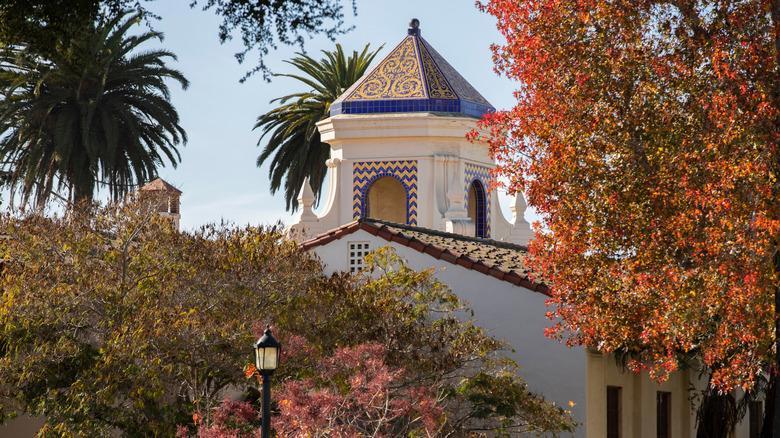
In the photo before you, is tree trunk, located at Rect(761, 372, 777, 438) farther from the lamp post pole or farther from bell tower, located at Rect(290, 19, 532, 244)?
bell tower, located at Rect(290, 19, 532, 244)

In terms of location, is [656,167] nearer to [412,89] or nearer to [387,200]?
[412,89]

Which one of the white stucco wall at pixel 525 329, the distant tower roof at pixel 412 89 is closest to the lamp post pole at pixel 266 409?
the white stucco wall at pixel 525 329

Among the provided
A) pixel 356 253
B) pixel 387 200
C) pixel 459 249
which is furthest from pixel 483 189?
pixel 356 253

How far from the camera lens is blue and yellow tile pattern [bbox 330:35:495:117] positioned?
28.1 metres

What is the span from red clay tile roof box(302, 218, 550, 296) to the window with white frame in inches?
10.3

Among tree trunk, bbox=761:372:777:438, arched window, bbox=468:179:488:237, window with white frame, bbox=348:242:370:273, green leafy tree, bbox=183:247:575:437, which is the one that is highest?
arched window, bbox=468:179:488:237

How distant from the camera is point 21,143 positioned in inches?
1284

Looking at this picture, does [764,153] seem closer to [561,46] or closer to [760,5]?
[760,5]

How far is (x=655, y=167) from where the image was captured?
15.0 m

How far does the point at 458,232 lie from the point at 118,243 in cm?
1230

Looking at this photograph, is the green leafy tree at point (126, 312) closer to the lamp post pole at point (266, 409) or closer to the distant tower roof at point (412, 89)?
the lamp post pole at point (266, 409)

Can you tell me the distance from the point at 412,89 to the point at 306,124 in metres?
11.9

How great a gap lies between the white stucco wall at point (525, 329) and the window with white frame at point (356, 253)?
1098 mm

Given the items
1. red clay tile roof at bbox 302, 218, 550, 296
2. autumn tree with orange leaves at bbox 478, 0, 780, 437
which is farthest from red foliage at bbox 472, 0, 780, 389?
red clay tile roof at bbox 302, 218, 550, 296
